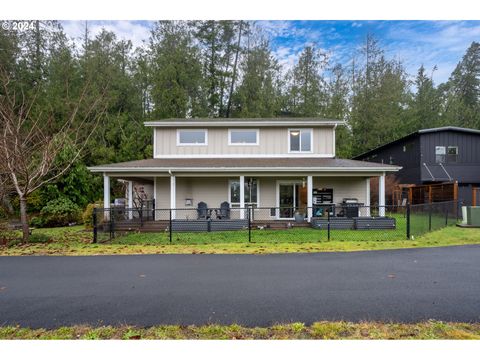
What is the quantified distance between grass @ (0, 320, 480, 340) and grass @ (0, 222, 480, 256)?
4512 mm

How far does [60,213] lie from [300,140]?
13843mm

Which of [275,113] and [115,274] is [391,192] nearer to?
[275,113]

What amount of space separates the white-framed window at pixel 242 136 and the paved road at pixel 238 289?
29.9ft

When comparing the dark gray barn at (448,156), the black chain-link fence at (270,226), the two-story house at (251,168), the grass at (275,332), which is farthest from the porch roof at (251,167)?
the dark gray barn at (448,156)

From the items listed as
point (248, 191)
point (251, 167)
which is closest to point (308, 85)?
point (248, 191)

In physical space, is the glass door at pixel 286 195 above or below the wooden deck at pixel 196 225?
above

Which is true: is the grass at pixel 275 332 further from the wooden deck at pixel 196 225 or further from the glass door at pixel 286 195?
the glass door at pixel 286 195

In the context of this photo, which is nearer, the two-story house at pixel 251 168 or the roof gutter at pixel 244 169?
the roof gutter at pixel 244 169

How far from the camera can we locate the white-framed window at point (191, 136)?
1549 cm

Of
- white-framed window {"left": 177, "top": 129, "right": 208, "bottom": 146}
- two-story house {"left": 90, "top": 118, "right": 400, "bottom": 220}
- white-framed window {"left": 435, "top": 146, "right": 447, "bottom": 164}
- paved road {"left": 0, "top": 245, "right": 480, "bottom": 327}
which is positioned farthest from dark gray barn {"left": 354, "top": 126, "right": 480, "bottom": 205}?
white-framed window {"left": 177, "top": 129, "right": 208, "bottom": 146}

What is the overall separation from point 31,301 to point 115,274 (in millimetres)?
1639

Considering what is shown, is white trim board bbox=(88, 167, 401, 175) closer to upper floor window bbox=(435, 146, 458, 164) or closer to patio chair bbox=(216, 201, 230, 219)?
patio chair bbox=(216, 201, 230, 219)
